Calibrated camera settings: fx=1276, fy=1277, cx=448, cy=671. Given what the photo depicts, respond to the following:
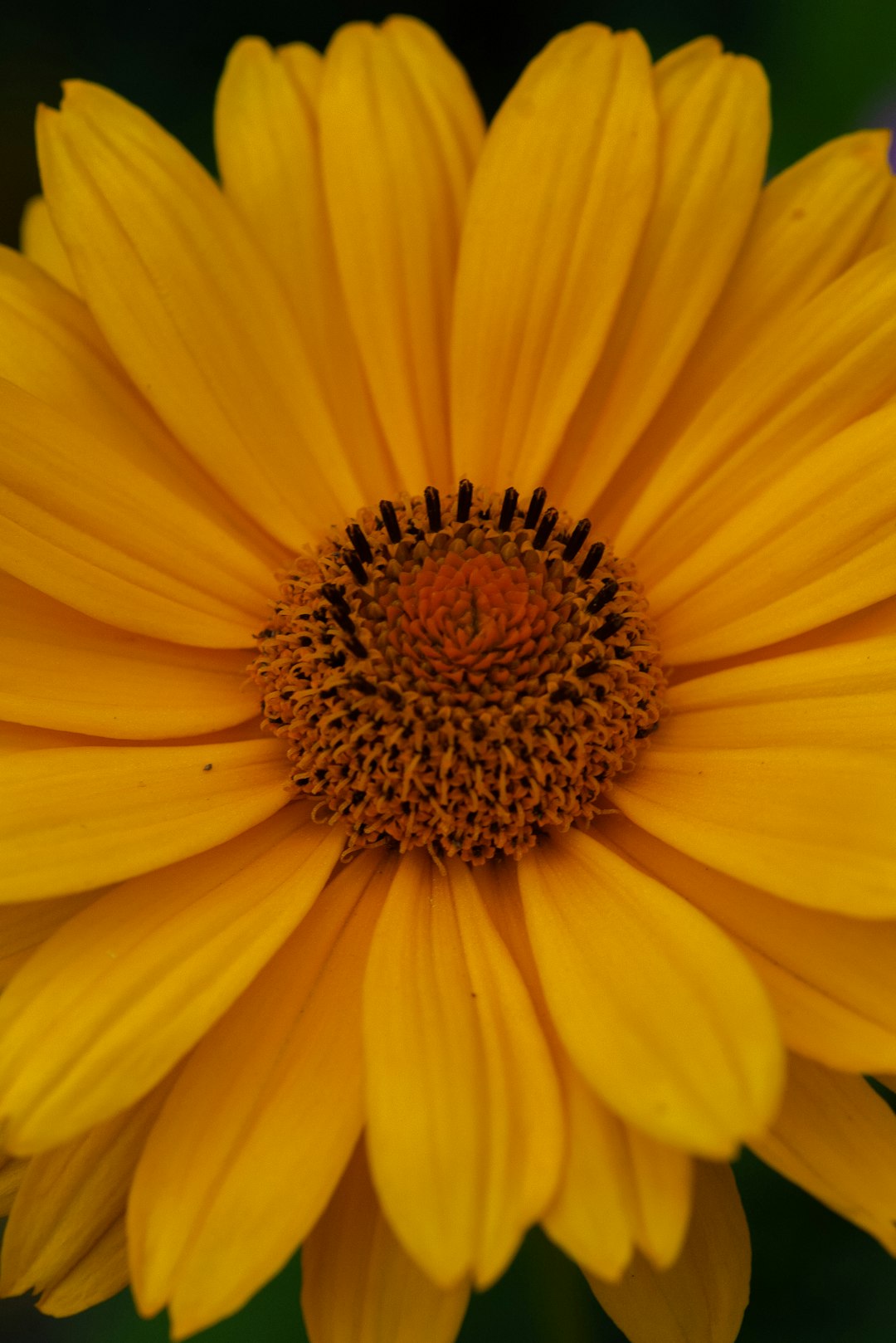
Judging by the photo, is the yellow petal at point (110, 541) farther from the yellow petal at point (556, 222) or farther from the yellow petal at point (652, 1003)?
the yellow petal at point (652, 1003)

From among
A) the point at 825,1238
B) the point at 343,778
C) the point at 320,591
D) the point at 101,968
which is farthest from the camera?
the point at 825,1238

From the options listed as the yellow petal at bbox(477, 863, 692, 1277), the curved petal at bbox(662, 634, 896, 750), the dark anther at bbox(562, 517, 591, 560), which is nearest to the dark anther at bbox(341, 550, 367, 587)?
the dark anther at bbox(562, 517, 591, 560)

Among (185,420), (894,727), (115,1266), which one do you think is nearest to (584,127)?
(185,420)

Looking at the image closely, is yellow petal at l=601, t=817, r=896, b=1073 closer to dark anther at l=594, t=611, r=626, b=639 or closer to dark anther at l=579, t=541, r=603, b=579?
dark anther at l=594, t=611, r=626, b=639

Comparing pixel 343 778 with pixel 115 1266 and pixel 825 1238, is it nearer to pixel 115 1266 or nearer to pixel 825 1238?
pixel 115 1266

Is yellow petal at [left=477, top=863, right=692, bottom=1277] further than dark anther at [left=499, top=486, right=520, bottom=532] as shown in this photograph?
No

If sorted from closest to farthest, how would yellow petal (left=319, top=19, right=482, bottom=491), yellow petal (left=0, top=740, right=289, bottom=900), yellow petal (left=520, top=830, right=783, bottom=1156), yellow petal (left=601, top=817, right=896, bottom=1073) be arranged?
yellow petal (left=520, top=830, right=783, bottom=1156)
yellow petal (left=601, top=817, right=896, bottom=1073)
yellow petal (left=0, top=740, right=289, bottom=900)
yellow petal (left=319, top=19, right=482, bottom=491)

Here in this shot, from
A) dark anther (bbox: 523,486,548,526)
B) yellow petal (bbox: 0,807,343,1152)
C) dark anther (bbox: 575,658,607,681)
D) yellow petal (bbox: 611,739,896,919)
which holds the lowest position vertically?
yellow petal (bbox: 0,807,343,1152)
